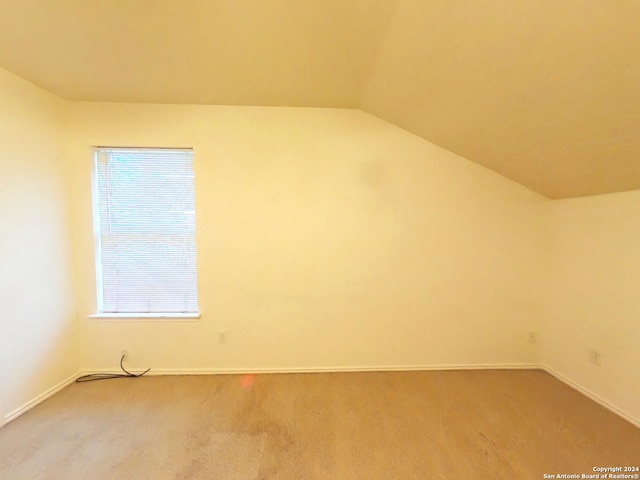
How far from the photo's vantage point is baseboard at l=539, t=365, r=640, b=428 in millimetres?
1651

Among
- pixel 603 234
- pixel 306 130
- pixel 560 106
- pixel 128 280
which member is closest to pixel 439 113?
pixel 560 106

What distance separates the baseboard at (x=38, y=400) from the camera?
164 centimetres

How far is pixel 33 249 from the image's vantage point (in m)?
1.77

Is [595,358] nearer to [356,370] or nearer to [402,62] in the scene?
[356,370]

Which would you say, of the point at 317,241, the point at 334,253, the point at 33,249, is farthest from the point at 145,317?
the point at 334,253

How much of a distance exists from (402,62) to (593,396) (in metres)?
2.88

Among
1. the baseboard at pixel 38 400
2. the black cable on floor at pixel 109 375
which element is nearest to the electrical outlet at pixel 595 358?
the black cable on floor at pixel 109 375

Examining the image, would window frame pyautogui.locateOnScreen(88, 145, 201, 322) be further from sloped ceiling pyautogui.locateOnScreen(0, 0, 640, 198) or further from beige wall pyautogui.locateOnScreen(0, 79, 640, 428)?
sloped ceiling pyautogui.locateOnScreen(0, 0, 640, 198)

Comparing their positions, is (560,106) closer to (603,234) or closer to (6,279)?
(603,234)

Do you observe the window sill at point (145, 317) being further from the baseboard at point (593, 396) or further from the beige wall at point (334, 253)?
the baseboard at point (593, 396)

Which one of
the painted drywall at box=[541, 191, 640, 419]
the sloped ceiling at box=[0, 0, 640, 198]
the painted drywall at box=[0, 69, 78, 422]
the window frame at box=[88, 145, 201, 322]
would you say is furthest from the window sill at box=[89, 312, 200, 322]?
the painted drywall at box=[541, 191, 640, 419]

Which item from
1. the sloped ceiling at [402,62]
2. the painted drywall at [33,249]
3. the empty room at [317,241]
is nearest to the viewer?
the sloped ceiling at [402,62]

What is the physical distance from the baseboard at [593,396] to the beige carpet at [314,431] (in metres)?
0.06

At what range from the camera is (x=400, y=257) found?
221cm
